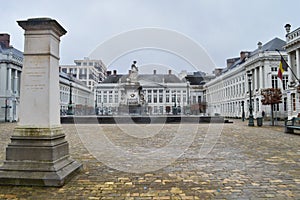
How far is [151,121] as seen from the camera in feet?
94.8

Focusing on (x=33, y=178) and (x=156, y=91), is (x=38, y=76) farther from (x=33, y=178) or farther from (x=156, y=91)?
(x=156, y=91)

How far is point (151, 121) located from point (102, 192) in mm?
24394

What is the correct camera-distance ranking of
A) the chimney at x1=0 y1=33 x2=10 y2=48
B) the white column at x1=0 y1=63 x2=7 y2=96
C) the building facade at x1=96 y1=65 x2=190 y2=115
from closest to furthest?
the white column at x1=0 y1=63 x2=7 y2=96, the chimney at x1=0 y1=33 x2=10 y2=48, the building facade at x1=96 y1=65 x2=190 y2=115

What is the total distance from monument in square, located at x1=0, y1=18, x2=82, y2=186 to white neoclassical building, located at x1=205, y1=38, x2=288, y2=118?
32.6 m

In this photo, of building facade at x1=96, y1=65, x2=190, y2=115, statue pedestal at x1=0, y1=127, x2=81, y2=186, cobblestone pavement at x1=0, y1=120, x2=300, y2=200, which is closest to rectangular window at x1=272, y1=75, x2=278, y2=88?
building facade at x1=96, y1=65, x2=190, y2=115

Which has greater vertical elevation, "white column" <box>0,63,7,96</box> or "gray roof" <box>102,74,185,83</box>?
"gray roof" <box>102,74,185,83</box>

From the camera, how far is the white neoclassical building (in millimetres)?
46219

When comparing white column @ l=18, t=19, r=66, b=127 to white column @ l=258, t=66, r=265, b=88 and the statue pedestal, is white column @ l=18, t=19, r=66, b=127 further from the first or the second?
white column @ l=258, t=66, r=265, b=88

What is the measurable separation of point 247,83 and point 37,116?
52319 mm

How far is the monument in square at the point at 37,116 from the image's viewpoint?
5151 millimetres

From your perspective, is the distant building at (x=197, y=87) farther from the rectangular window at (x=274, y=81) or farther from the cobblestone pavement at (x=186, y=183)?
the cobblestone pavement at (x=186, y=183)

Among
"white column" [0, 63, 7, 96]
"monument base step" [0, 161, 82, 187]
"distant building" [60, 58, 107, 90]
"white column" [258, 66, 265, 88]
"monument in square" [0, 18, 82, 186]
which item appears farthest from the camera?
"distant building" [60, 58, 107, 90]

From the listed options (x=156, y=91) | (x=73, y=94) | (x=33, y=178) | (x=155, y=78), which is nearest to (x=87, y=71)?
(x=155, y=78)

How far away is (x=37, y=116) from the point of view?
5.32 meters
